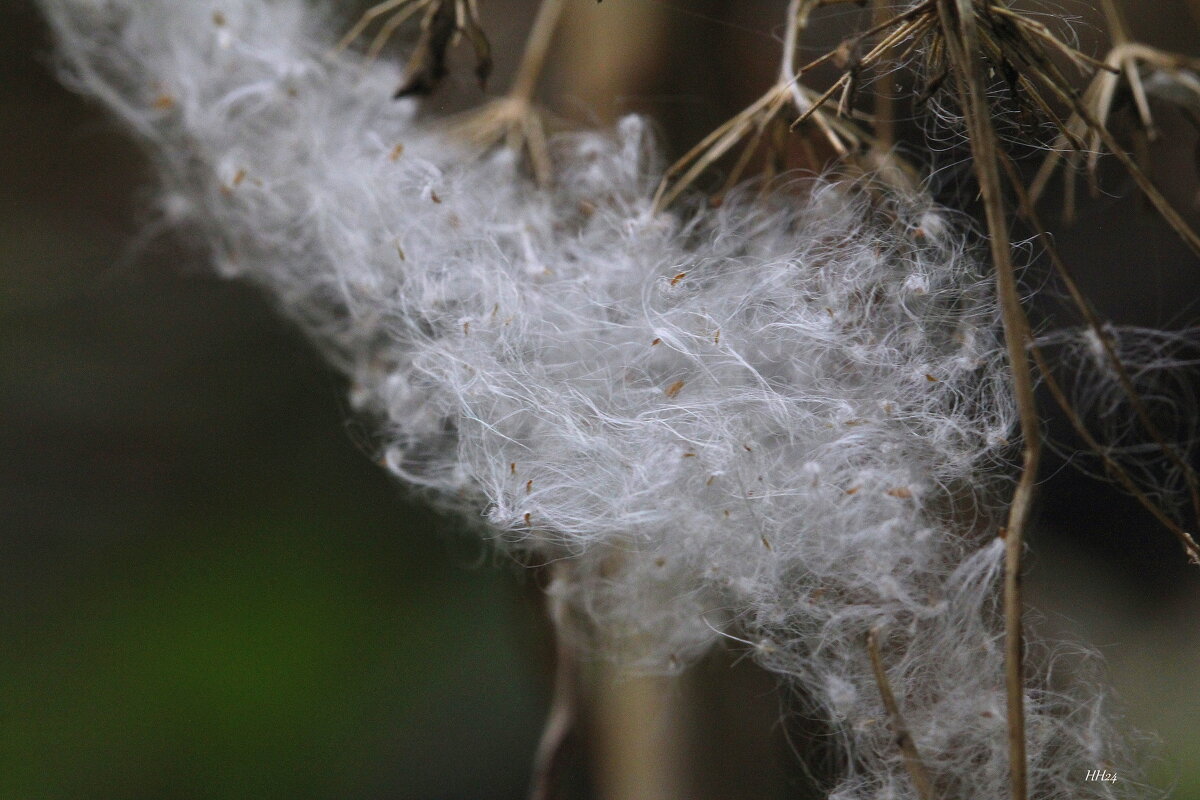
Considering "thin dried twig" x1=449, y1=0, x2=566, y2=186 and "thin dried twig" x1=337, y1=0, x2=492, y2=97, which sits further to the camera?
"thin dried twig" x1=449, y1=0, x2=566, y2=186

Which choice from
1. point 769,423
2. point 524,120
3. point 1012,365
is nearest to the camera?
point 1012,365

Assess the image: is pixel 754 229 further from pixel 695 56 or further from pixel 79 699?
pixel 79 699

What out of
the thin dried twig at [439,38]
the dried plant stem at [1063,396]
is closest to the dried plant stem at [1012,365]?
the dried plant stem at [1063,396]

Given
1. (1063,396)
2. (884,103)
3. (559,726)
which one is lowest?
(559,726)

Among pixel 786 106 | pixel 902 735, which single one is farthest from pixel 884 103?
pixel 902 735

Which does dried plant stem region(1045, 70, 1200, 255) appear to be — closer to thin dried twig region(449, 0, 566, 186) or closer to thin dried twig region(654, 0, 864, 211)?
thin dried twig region(654, 0, 864, 211)

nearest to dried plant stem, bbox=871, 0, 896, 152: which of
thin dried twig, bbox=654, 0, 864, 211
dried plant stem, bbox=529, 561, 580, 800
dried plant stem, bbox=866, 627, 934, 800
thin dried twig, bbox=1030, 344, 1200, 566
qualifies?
thin dried twig, bbox=654, 0, 864, 211

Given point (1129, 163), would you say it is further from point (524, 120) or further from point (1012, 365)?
point (524, 120)

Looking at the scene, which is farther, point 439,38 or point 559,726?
point 559,726
